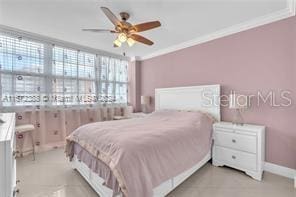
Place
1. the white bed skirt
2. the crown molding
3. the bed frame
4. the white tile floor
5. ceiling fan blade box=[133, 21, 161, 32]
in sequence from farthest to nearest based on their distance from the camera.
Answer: the crown molding
ceiling fan blade box=[133, 21, 161, 32]
the white tile floor
the bed frame
the white bed skirt

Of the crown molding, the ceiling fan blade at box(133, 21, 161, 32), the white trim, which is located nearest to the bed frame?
the white trim

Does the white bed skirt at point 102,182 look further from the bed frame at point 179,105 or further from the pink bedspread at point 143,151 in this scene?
the pink bedspread at point 143,151

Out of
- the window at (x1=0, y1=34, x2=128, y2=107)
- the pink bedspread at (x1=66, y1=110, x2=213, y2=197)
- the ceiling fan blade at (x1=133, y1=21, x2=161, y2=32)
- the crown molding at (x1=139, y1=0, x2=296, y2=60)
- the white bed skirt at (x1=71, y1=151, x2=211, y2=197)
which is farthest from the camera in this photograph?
the window at (x1=0, y1=34, x2=128, y2=107)

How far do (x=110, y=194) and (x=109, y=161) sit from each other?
38cm

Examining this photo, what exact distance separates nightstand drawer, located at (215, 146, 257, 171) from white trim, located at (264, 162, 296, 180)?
0.44m

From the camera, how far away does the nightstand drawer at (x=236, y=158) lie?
2.45m

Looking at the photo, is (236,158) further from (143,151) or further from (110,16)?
(110,16)

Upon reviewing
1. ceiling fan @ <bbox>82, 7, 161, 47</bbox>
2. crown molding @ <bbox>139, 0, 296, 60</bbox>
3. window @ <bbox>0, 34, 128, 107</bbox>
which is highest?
crown molding @ <bbox>139, 0, 296, 60</bbox>

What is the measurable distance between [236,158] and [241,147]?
20 cm

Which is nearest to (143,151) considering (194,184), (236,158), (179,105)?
(194,184)

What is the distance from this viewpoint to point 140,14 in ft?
8.34

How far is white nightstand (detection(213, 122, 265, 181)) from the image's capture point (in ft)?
7.90

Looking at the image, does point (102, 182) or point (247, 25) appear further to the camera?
point (247, 25)

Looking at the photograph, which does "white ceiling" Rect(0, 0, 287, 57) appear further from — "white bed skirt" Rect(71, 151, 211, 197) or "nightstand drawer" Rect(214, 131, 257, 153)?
"white bed skirt" Rect(71, 151, 211, 197)
